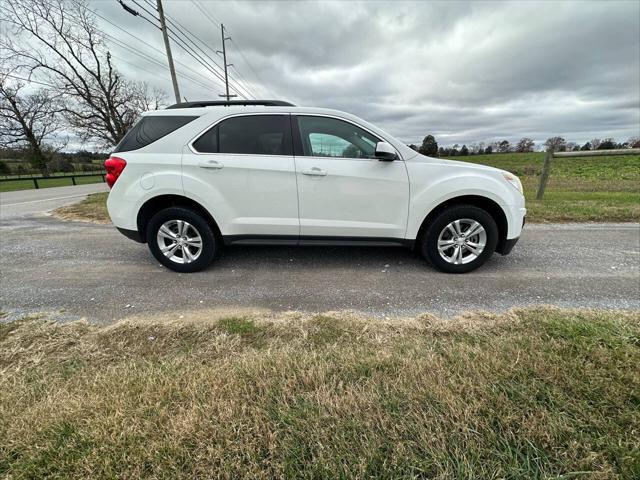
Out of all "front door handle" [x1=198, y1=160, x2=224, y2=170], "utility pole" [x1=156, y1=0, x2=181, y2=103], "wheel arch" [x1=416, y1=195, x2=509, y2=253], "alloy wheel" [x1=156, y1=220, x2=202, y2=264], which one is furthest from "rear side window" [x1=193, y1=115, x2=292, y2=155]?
"utility pole" [x1=156, y1=0, x2=181, y2=103]

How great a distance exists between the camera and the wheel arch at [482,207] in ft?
10.8

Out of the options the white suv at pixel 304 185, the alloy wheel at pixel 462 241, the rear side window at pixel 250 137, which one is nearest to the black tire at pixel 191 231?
the white suv at pixel 304 185

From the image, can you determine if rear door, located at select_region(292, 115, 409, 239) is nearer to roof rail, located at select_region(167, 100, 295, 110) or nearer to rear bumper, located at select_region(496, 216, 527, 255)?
roof rail, located at select_region(167, 100, 295, 110)

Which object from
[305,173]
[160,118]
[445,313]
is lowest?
[445,313]

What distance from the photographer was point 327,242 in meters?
3.43

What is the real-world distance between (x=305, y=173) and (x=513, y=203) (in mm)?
2364

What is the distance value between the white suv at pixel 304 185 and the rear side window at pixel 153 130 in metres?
0.01

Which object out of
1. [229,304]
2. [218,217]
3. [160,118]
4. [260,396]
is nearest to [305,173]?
[218,217]

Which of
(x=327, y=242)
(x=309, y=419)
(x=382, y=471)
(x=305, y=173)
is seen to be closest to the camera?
(x=382, y=471)

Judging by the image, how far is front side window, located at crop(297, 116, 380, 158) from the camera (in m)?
3.24

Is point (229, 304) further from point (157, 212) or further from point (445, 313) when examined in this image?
point (445, 313)

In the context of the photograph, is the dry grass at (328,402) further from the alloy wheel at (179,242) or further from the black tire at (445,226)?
the alloy wheel at (179,242)

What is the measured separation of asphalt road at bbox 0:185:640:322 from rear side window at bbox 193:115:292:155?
1438 millimetres

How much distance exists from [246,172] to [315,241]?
43.6 inches
